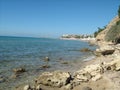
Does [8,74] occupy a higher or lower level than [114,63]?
lower

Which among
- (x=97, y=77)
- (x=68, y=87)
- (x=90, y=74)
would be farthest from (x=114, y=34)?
(x=68, y=87)

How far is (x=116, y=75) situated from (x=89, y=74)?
2301 mm

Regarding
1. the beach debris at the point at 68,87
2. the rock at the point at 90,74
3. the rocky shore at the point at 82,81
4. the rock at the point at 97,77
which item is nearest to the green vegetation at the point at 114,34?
the rock at the point at 90,74

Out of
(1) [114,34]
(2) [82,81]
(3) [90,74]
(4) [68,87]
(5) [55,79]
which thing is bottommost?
(4) [68,87]

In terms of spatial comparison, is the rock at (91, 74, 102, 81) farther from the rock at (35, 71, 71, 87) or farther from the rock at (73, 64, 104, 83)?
the rock at (35, 71, 71, 87)

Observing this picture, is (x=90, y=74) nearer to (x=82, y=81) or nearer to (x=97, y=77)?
(x=97, y=77)

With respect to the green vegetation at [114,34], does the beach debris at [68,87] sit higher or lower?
lower

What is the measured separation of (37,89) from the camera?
42.2 ft

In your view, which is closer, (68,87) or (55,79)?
(68,87)

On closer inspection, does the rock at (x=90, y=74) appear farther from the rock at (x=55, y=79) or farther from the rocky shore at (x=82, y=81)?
the rock at (x=55, y=79)

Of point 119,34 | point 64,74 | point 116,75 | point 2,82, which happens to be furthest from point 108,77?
point 119,34

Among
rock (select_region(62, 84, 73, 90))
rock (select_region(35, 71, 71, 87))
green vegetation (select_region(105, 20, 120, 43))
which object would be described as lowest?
rock (select_region(62, 84, 73, 90))

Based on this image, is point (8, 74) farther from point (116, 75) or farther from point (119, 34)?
point (119, 34)

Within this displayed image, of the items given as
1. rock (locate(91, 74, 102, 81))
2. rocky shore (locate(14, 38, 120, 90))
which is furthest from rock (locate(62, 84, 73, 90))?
rock (locate(91, 74, 102, 81))
